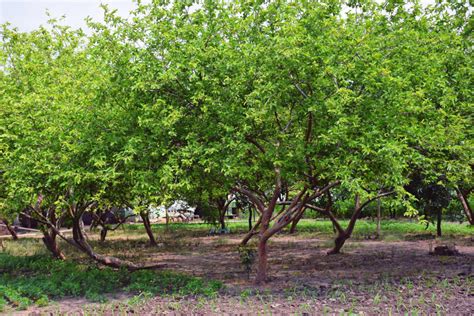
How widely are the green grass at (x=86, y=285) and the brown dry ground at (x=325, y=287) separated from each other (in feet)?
1.49

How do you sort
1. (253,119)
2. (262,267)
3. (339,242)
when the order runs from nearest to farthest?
(253,119), (262,267), (339,242)

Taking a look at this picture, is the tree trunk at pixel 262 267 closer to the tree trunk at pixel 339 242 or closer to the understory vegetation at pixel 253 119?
the understory vegetation at pixel 253 119

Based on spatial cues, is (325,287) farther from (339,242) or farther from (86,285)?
(339,242)

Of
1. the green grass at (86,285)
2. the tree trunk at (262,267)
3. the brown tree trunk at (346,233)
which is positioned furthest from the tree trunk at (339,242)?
the green grass at (86,285)

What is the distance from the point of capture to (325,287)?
10.2 m

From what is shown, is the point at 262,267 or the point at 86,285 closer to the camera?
the point at 86,285

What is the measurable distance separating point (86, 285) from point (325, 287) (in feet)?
17.5

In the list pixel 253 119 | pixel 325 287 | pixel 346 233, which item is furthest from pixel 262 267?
pixel 346 233

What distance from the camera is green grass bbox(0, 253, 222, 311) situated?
984cm

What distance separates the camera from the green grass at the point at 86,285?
9.84 meters

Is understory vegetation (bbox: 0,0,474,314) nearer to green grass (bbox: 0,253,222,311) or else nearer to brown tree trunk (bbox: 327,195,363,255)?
green grass (bbox: 0,253,222,311)

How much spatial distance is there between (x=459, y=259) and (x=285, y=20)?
8.96 metres

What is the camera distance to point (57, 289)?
34.4 feet

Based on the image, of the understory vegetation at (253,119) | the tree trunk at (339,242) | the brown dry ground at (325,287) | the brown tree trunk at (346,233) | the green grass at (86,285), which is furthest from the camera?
the tree trunk at (339,242)
